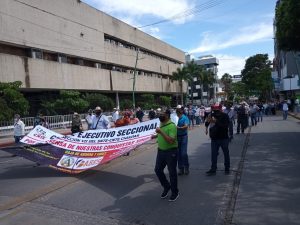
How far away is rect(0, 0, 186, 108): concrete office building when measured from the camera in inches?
1235

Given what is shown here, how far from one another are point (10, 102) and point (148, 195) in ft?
67.2

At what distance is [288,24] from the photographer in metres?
15.8

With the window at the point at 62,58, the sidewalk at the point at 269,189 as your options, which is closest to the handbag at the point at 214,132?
the sidewalk at the point at 269,189

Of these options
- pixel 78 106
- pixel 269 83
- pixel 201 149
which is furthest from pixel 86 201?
pixel 269 83

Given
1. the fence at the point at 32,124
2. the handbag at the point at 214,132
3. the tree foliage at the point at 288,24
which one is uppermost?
the tree foliage at the point at 288,24

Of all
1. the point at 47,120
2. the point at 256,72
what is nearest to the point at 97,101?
the point at 47,120

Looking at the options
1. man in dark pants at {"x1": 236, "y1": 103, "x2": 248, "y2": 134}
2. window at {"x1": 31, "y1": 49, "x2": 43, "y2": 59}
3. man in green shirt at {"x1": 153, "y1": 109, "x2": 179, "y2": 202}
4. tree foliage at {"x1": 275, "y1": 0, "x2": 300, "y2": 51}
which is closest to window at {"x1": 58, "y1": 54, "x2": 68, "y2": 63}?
window at {"x1": 31, "y1": 49, "x2": 43, "y2": 59}

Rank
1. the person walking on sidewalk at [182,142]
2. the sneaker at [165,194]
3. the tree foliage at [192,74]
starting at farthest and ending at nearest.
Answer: the tree foliage at [192,74], the person walking on sidewalk at [182,142], the sneaker at [165,194]

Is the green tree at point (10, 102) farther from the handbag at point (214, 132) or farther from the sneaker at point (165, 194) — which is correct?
the sneaker at point (165, 194)

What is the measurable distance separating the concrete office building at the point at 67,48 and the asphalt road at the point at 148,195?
22492 millimetres

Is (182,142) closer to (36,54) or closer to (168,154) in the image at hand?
(168,154)

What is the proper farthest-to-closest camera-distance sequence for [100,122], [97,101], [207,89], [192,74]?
[207,89] → [192,74] → [97,101] → [100,122]

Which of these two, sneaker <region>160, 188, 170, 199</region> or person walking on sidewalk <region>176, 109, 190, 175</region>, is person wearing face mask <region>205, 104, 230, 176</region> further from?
sneaker <region>160, 188, 170, 199</region>

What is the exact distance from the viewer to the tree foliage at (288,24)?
49.2 ft
